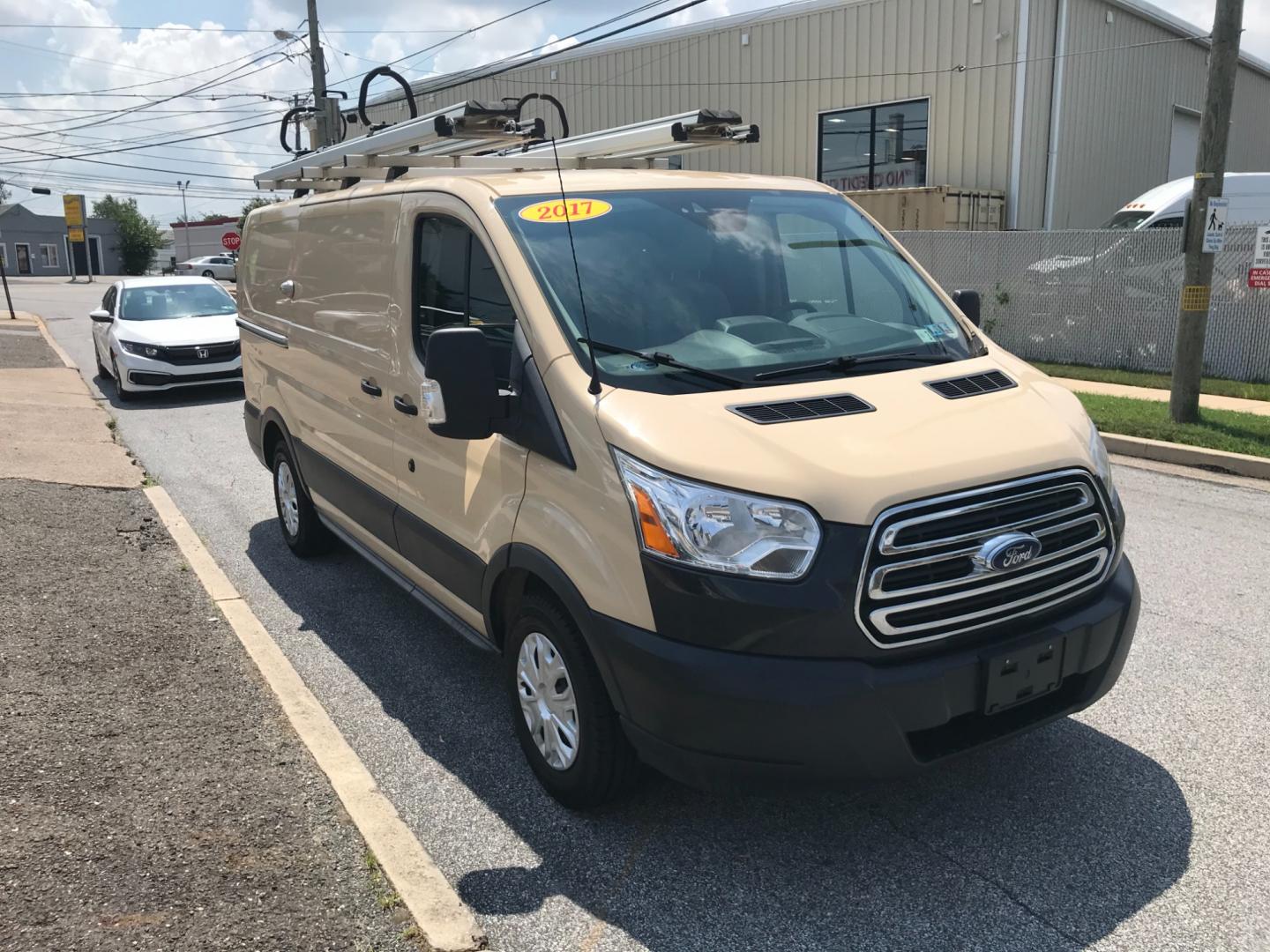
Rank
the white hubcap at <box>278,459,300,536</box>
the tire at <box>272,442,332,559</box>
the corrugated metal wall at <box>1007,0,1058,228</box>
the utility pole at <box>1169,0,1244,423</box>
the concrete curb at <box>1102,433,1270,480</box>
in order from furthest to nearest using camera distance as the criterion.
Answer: the corrugated metal wall at <box>1007,0,1058,228</box> → the utility pole at <box>1169,0,1244,423</box> → the concrete curb at <box>1102,433,1270,480</box> → the white hubcap at <box>278,459,300,536</box> → the tire at <box>272,442,332,559</box>

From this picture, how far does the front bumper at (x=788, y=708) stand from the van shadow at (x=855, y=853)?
0.13m

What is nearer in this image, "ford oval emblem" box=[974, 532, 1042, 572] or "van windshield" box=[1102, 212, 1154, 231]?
"ford oval emblem" box=[974, 532, 1042, 572]

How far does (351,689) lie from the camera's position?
4.62 meters

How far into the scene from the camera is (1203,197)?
9867 millimetres

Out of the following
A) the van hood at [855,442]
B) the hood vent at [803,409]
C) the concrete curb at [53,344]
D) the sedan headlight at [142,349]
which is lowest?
the concrete curb at [53,344]

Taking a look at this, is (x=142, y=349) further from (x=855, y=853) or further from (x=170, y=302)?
(x=855, y=853)

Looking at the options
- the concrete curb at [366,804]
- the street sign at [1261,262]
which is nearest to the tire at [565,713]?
the concrete curb at [366,804]

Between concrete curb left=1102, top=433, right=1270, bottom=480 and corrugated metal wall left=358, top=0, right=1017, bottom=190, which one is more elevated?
corrugated metal wall left=358, top=0, right=1017, bottom=190

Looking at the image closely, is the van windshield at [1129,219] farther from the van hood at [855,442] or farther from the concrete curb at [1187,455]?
the van hood at [855,442]

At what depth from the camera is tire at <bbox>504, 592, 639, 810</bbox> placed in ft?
10.7

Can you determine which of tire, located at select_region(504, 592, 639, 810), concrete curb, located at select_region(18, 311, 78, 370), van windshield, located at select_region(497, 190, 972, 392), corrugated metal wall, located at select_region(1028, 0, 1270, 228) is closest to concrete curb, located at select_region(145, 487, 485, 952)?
tire, located at select_region(504, 592, 639, 810)

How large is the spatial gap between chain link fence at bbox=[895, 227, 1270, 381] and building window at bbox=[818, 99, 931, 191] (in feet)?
18.3

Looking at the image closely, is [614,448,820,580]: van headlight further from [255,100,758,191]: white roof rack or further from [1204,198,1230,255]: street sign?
[1204,198,1230,255]: street sign

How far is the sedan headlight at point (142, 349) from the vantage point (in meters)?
13.1
